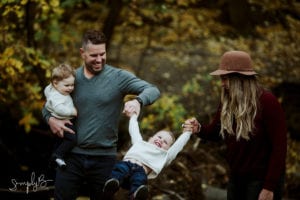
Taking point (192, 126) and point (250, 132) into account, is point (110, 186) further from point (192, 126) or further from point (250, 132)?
point (250, 132)

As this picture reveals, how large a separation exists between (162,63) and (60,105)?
729cm

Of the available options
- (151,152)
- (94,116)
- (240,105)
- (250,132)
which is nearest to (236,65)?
(240,105)

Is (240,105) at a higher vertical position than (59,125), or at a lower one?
higher

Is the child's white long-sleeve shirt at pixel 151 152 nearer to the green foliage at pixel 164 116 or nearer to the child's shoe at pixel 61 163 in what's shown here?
the child's shoe at pixel 61 163

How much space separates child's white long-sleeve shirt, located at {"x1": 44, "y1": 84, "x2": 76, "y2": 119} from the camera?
14.5ft

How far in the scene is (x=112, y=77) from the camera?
4473 millimetres

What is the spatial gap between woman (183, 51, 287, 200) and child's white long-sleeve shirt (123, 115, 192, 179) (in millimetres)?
450

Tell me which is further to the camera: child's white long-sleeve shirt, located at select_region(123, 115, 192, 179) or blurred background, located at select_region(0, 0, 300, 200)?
blurred background, located at select_region(0, 0, 300, 200)

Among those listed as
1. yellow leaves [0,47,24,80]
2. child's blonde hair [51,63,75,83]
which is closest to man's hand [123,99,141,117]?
child's blonde hair [51,63,75,83]

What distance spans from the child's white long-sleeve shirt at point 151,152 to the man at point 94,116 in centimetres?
22

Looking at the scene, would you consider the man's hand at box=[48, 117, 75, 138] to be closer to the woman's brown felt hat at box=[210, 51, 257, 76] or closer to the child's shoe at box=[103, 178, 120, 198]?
the child's shoe at box=[103, 178, 120, 198]

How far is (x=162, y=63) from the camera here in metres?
11.5

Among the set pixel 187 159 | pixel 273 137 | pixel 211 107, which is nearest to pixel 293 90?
pixel 211 107

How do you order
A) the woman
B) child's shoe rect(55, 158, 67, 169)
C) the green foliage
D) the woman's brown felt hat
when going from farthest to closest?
the green foliage
child's shoe rect(55, 158, 67, 169)
the woman's brown felt hat
the woman
